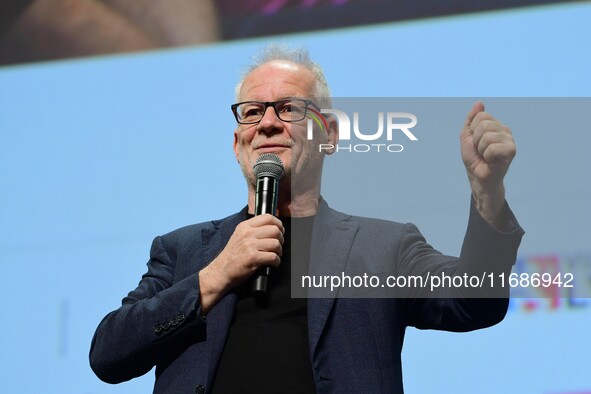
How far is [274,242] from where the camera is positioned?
4.95 ft

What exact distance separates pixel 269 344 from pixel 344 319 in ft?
0.55

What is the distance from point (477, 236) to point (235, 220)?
2.12ft

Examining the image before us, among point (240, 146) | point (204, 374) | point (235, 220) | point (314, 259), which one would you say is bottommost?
point (204, 374)

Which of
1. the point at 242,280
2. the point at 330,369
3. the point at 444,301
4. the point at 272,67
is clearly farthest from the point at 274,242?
the point at 272,67

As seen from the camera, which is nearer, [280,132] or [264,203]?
[264,203]

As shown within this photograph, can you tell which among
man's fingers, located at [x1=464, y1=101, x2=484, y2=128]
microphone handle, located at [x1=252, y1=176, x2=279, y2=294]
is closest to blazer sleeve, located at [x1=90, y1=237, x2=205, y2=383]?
microphone handle, located at [x1=252, y1=176, x2=279, y2=294]

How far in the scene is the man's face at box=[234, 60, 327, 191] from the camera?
1.77 m

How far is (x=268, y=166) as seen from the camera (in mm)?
1676

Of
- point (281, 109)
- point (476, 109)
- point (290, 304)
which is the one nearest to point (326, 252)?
point (290, 304)

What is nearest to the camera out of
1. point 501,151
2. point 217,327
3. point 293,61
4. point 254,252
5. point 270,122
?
point 501,151

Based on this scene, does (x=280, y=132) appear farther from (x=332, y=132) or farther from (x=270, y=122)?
(x=332, y=132)

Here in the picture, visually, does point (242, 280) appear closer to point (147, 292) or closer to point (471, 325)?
point (147, 292)

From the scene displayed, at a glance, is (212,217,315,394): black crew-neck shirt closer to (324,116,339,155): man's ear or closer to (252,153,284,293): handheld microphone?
(252,153,284,293): handheld microphone

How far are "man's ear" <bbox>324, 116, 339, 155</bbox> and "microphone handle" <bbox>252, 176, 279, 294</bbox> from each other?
0.24 metres
